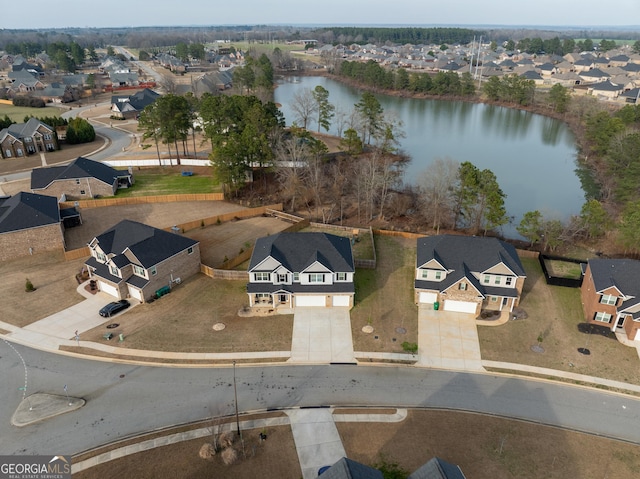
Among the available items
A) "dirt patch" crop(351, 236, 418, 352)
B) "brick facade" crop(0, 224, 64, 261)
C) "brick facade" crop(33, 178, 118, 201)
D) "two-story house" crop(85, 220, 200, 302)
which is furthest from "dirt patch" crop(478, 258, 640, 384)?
"brick facade" crop(33, 178, 118, 201)

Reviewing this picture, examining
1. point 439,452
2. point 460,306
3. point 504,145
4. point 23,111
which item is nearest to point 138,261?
point 439,452

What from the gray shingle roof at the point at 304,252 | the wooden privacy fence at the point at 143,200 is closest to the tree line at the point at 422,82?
the wooden privacy fence at the point at 143,200

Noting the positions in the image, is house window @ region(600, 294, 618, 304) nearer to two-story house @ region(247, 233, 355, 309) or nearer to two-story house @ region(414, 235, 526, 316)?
two-story house @ region(414, 235, 526, 316)

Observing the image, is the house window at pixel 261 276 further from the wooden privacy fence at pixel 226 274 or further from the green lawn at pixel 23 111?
the green lawn at pixel 23 111

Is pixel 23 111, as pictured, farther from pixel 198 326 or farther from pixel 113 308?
pixel 198 326

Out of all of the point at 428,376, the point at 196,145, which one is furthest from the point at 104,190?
the point at 428,376
